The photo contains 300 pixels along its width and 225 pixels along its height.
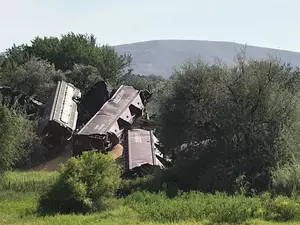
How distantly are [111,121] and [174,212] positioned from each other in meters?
12.5

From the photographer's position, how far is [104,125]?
24172 mm

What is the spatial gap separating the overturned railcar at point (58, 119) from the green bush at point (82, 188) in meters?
11.2

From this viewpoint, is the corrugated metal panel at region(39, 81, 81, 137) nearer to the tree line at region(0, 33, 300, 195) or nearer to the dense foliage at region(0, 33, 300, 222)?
the tree line at region(0, 33, 300, 195)

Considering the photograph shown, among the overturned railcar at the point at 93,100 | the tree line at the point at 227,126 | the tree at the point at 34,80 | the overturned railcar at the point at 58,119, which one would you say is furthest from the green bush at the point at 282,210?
the tree at the point at 34,80

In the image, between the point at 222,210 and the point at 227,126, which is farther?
the point at 227,126

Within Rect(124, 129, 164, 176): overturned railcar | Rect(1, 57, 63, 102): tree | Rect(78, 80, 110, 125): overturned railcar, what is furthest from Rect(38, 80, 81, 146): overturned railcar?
Rect(1, 57, 63, 102): tree

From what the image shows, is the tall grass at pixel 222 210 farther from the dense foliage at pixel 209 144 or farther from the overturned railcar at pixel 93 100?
the overturned railcar at pixel 93 100

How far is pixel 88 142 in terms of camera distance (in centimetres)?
2306

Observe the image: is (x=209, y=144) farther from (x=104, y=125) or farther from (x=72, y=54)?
(x=72, y=54)

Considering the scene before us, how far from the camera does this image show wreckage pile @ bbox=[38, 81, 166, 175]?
21752 mm

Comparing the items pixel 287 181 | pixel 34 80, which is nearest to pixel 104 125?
pixel 287 181

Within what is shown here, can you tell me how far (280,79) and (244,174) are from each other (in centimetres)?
433

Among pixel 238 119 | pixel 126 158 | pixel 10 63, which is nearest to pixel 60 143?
pixel 126 158

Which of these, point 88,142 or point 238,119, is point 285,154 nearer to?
point 238,119
